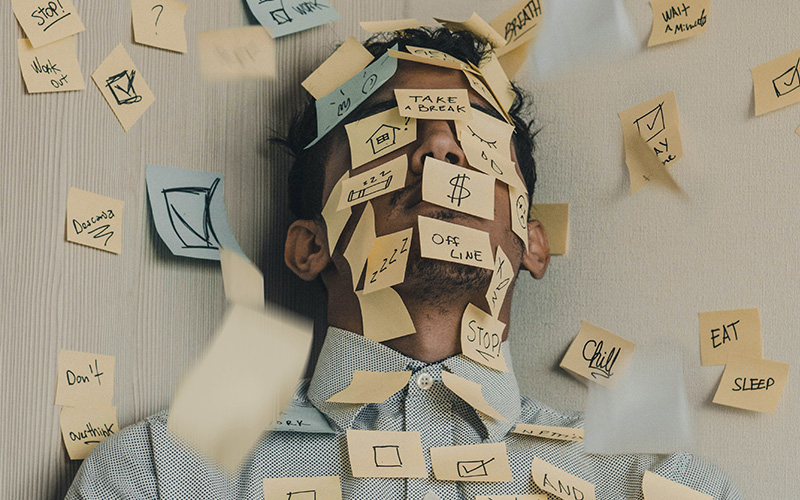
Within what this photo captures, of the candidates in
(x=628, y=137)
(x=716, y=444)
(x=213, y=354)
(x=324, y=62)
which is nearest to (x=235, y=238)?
(x=213, y=354)

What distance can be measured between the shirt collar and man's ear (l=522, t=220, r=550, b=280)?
0.19m

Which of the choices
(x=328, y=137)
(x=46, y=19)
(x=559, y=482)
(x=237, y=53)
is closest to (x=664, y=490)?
(x=559, y=482)

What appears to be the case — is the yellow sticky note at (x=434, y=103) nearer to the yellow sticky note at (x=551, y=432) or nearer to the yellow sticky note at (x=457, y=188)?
the yellow sticky note at (x=457, y=188)

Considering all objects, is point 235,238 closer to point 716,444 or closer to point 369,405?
point 369,405

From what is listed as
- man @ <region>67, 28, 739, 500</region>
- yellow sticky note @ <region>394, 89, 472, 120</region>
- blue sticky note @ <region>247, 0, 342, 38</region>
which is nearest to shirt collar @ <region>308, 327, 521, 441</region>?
man @ <region>67, 28, 739, 500</region>

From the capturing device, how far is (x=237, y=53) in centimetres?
138

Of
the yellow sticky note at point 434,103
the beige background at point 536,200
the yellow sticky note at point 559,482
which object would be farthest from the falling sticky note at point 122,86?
the yellow sticky note at point 559,482

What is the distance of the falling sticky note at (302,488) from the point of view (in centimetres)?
108

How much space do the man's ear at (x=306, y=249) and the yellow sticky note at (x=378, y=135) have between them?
0.14 metres

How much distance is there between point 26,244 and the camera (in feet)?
3.58

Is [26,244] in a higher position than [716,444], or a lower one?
higher

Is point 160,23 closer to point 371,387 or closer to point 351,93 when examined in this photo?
point 351,93

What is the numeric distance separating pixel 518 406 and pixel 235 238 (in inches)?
20.8

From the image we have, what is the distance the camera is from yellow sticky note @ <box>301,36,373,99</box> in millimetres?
1380
